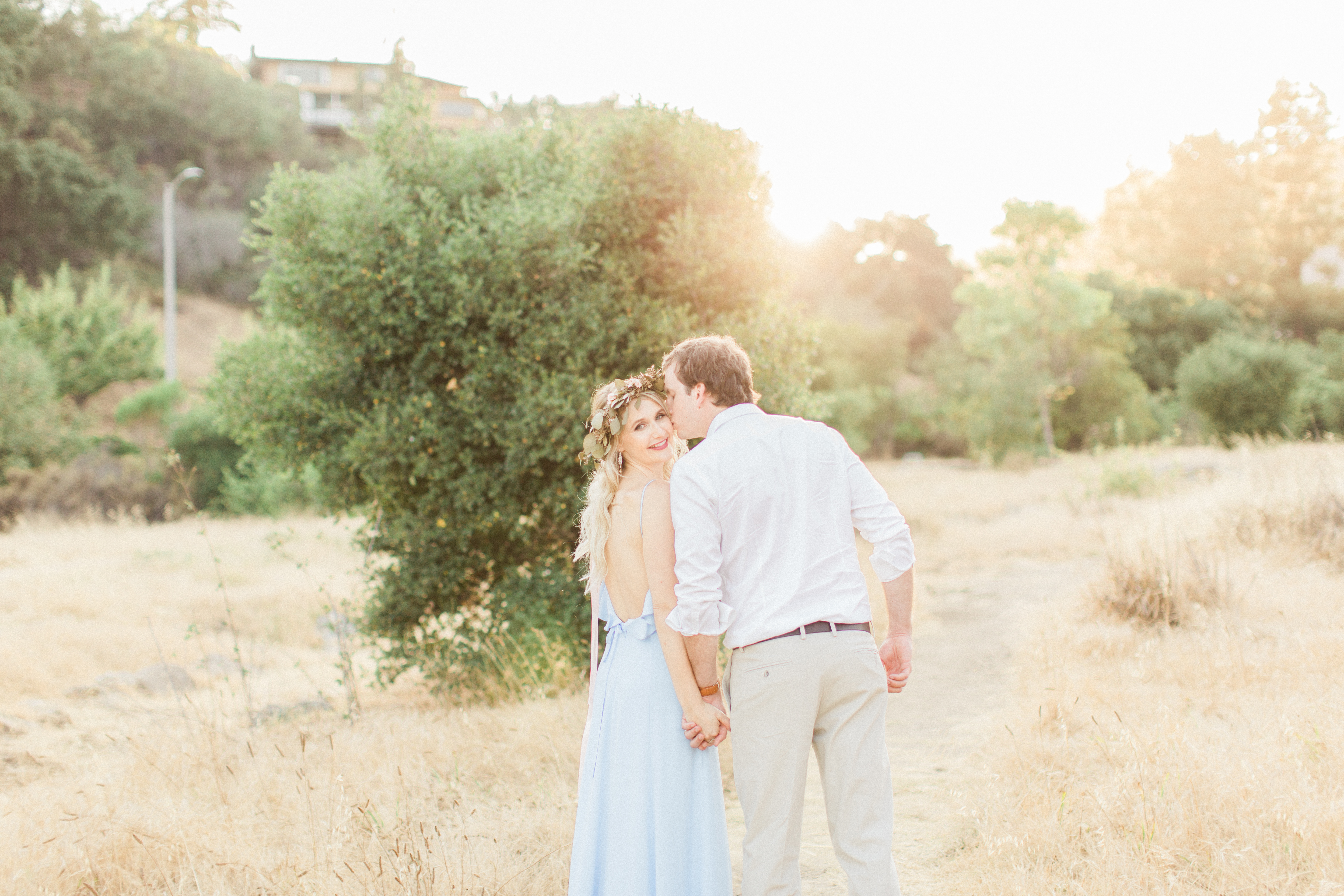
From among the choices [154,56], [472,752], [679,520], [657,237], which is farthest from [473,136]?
Result: [154,56]

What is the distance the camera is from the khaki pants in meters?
2.78

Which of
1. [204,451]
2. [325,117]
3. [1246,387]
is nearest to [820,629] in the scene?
[204,451]

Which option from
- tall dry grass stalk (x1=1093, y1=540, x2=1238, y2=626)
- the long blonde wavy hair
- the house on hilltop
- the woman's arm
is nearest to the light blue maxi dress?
the woman's arm

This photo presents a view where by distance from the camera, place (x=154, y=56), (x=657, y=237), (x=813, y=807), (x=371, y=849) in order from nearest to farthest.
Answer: (x=371, y=849)
(x=813, y=807)
(x=657, y=237)
(x=154, y=56)

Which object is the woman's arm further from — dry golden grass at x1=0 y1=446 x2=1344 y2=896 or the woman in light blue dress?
dry golden grass at x1=0 y1=446 x2=1344 y2=896

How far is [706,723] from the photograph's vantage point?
2990 mm

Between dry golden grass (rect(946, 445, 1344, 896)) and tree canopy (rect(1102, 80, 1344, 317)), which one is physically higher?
tree canopy (rect(1102, 80, 1344, 317))

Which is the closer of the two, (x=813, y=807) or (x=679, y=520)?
(x=679, y=520)

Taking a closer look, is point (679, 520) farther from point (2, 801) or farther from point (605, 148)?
point (605, 148)

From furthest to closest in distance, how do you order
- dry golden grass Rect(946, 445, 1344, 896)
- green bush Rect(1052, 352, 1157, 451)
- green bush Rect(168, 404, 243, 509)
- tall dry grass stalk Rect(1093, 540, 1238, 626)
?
green bush Rect(1052, 352, 1157, 451)
green bush Rect(168, 404, 243, 509)
tall dry grass stalk Rect(1093, 540, 1238, 626)
dry golden grass Rect(946, 445, 1344, 896)

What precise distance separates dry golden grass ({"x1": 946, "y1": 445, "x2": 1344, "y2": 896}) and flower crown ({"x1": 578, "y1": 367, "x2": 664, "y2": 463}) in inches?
92.3

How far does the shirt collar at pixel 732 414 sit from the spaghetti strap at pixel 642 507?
0.91 ft

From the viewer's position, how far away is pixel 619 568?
10.4 feet

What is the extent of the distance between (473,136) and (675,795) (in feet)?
18.1
